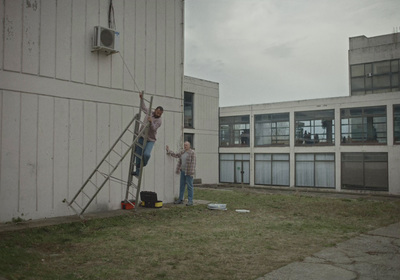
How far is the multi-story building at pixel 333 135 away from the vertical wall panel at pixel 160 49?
1847 centimetres

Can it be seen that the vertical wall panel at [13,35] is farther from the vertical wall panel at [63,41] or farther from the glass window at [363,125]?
the glass window at [363,125]

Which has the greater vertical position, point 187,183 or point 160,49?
point 160,49

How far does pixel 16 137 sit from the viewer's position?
25.1 feet

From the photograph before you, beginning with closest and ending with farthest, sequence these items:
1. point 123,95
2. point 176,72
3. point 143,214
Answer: point 143,214 → point 123,95 → point 176,72

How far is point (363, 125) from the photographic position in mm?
25078

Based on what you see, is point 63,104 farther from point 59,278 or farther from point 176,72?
point 59,278

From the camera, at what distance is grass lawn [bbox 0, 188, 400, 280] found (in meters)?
4.69

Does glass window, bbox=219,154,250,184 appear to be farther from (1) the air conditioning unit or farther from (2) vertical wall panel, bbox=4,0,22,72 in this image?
(2) vertical wall panel, bbox=4,0,22,72

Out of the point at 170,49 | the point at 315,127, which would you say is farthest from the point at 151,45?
the point at 315,127

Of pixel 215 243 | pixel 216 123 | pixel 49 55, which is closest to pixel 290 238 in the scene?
pixel 215 243

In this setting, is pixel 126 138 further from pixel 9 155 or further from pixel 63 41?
pixel 9 155

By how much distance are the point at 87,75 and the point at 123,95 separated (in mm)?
1181

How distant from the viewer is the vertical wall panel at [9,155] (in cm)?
745

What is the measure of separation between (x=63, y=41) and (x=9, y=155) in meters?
2.85
